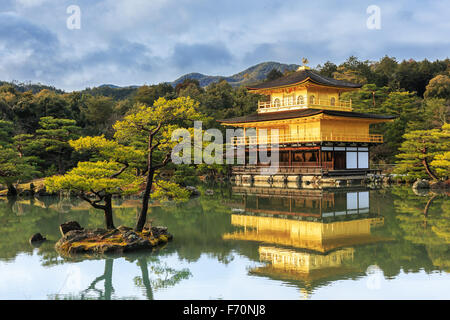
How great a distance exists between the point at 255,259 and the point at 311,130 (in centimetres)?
2199

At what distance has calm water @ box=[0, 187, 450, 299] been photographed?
7.16 meters

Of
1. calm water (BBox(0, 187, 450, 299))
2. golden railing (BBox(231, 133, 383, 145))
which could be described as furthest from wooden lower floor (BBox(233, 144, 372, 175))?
calm water (BBox(0, 187, 450, 299))

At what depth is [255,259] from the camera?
29.7 feet

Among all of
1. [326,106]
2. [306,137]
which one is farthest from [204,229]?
[326,106]

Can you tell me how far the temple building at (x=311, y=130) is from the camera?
28203 millimetres

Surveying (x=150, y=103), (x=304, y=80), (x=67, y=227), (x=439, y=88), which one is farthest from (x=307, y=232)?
(x=150, y=103)

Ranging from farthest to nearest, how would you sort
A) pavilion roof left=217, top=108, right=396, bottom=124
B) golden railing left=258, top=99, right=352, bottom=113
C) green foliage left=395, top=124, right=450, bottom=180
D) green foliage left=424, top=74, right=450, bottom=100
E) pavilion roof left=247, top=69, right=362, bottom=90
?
green foliage left=424, top=74, right=450, bottom=100
golden railing left=258, top=99, right=352, bottom=113
pavilion roof left=247, top=69, right=362, bottom=90
pavilion roof left=217, top=108, right=396, bottom=124
green foliage left=395, top=124, right=450, bottom=180

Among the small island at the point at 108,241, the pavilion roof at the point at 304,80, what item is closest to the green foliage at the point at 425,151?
the pavilion roof at the point at 304,80

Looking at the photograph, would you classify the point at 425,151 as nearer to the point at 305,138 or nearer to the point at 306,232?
the point at 305,138

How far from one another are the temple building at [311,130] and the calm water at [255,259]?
12017mm

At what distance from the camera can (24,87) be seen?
70750mm

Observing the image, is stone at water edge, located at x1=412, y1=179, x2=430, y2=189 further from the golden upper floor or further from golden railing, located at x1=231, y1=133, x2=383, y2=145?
the golden upper floor

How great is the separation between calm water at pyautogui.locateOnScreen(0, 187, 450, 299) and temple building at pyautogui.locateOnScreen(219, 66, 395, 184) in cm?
1202

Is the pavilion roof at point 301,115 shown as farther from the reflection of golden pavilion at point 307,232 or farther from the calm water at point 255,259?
the calm water at point 255,259
